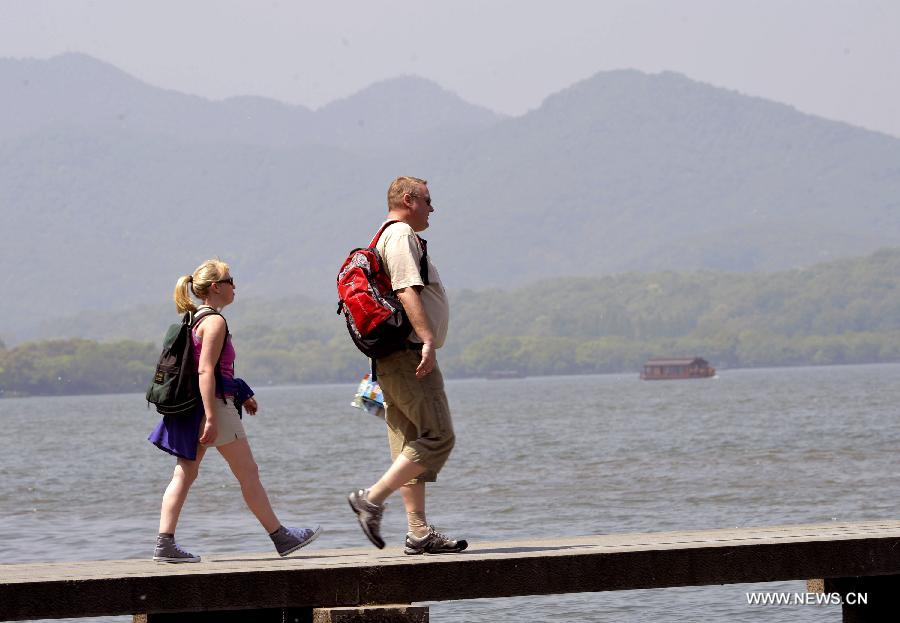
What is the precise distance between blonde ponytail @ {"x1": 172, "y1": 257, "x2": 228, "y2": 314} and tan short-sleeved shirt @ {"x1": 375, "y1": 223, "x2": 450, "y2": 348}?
1.12 m

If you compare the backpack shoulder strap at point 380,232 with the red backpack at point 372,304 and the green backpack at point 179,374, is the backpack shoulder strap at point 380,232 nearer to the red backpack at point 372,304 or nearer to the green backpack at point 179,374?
the red backpack at point 372,304

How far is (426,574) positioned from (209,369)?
6.14ft

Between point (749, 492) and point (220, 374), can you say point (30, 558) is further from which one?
point (749, 492)

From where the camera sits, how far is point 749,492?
2736cm

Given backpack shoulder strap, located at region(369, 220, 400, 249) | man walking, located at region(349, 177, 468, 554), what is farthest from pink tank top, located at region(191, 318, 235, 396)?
backpack shoulder strap, located at region(369, 220, 400, 249)

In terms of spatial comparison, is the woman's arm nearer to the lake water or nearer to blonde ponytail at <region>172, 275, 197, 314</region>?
blonde ponytail at <region>172, 275, 197, 314</region>

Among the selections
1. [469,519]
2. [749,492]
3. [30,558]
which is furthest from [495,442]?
→ [30,558]

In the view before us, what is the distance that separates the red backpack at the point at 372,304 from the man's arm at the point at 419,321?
0.09 m

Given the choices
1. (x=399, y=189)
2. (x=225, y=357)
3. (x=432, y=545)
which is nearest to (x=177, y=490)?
(x=225, y=357)

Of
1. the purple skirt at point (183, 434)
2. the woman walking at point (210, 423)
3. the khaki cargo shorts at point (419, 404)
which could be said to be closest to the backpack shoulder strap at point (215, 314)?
the woman walking at point (210, 423)

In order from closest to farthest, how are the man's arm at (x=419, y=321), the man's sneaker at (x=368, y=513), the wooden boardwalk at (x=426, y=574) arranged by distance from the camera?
the wooden boardwalk at (x=426, y=574), the man's arm at (x=419, y=321), the man's sneaker at (x=368, y=513)

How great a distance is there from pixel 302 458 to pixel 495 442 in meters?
9.60

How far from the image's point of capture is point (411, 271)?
7.60 metres

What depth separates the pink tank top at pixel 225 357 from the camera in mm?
8133
